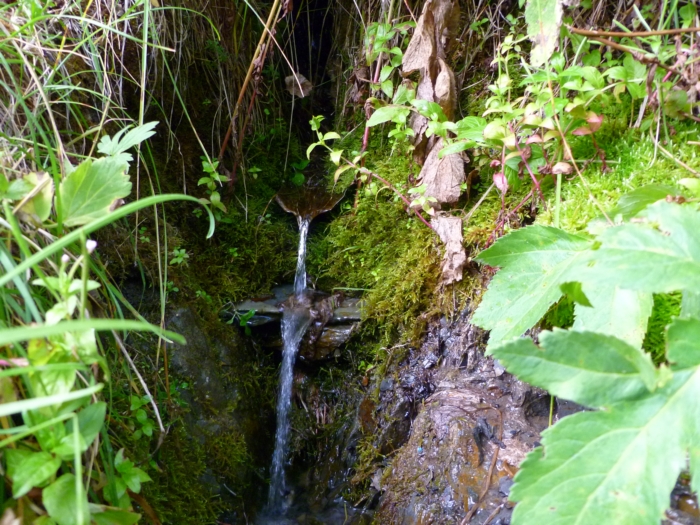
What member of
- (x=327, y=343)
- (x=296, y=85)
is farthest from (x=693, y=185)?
(x=296, y=85)

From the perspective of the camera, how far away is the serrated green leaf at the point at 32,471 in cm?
87

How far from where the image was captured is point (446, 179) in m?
2.17

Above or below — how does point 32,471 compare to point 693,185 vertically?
below

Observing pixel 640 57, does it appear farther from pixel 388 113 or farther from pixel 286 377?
pixel 286 377

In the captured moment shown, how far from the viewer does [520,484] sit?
95cm

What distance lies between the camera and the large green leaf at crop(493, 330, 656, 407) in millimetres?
943

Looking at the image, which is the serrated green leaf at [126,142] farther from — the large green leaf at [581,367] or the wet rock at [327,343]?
the wet rock at [327,343]

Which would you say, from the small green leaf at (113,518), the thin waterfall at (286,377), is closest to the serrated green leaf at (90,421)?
the small green leaf at (113,518)

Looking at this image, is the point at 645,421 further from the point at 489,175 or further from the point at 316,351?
the point at 316,351

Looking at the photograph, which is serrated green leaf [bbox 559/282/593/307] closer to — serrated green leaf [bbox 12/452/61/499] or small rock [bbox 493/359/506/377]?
small rock [bbox 493/359/506/377]

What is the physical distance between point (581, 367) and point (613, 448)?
173 mm

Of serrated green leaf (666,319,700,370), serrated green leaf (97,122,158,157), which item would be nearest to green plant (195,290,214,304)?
serrated green leaf (97,122,158,157)

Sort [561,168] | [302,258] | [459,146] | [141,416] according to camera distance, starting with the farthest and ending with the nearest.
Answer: [302,258], [459,146], [561,168], [141,416]

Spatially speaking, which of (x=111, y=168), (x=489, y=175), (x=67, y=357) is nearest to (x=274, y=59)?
(x=489, y=175)
